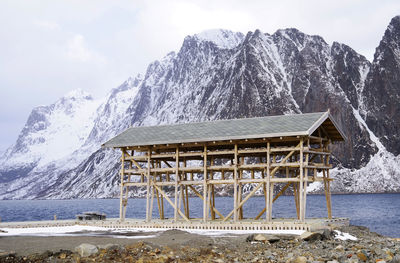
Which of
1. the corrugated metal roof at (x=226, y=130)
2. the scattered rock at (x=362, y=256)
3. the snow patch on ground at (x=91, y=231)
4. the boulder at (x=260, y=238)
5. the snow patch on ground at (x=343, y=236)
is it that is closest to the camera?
the scattered rock at (x=362, y=256)

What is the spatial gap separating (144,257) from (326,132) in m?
22.7

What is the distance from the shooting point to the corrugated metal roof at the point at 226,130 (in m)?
34.4

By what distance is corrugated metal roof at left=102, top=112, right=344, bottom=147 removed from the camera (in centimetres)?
3441

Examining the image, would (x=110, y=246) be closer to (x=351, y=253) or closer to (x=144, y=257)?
(x=144, y=257)

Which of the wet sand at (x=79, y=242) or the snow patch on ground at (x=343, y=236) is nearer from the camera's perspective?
the wet sand at (x=79, y=242)

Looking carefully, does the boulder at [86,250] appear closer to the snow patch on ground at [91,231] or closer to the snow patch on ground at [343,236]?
the snow patch on ground at [91,231]

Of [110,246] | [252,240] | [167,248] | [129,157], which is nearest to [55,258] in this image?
[110,246]

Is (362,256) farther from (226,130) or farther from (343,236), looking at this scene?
(226,130)

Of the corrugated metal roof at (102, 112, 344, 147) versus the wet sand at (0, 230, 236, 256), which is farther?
the corrugated metal roof at (102, 112, 344, 147)

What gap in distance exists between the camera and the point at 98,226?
3975 cm

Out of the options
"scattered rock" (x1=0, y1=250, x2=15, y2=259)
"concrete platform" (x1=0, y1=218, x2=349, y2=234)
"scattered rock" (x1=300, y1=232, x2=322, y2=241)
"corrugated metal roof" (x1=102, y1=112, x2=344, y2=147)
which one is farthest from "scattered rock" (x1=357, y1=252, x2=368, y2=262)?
"scattered rock" (x1=0, y1=250, x2=15, y2=259)

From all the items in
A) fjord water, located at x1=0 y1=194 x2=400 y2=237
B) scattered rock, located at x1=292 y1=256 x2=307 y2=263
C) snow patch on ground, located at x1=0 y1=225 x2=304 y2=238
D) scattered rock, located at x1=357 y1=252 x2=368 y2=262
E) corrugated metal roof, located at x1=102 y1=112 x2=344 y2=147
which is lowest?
fjord water, located at x1=0 y1=194 x2=400 y2=237

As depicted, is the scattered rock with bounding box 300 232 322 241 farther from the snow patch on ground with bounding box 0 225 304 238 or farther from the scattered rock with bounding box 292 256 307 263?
the scattered rock with bounding box 292 256 307 263

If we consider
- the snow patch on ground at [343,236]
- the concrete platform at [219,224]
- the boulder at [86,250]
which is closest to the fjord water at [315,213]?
the concrete platform at [219,224]
